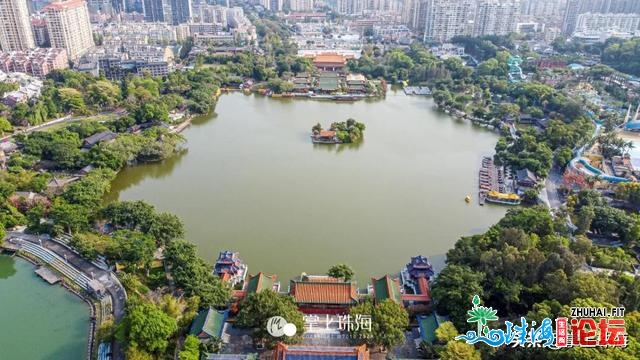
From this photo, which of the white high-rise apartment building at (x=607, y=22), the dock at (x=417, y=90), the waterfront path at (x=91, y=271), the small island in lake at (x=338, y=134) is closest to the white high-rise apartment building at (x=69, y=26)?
the small island in lake at (x=338, y=134)

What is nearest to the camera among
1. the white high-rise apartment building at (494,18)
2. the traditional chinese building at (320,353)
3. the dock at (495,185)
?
the traditional chinese building at (320,353)

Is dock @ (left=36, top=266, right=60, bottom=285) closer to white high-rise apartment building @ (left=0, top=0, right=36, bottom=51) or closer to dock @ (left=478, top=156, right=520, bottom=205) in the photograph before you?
dock @ (left=478, top=156, right=520, bottom=205)

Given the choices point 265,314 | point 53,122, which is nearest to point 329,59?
point 53,122

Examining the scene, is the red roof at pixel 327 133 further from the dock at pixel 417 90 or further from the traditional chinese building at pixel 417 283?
the dock at pixel 417 90

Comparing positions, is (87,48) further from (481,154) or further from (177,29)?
(481,154)

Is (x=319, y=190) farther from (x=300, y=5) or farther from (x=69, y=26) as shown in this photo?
(x=300, y=5)

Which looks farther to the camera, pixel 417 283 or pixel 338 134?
pixel 338 134

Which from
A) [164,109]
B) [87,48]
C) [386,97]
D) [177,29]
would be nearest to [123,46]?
[87,48]
